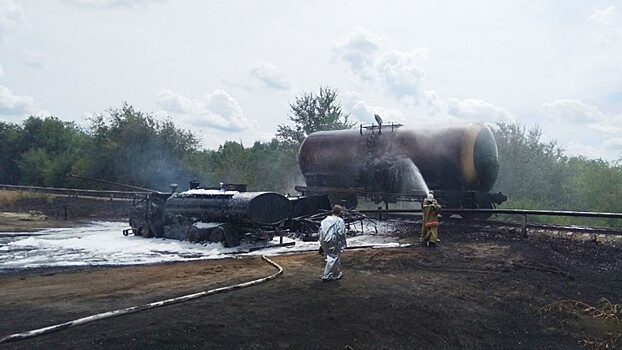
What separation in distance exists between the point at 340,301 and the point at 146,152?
29.6 metres

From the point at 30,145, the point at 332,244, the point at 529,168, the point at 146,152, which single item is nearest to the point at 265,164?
the point at 146,152

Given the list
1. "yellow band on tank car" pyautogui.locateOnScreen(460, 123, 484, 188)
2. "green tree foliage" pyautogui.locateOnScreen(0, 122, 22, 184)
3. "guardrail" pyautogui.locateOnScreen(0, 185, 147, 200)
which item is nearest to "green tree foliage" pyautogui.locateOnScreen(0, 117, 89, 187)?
"green tree foliage" pyautogui.locateOnScreen(0, 122, 22, 184)

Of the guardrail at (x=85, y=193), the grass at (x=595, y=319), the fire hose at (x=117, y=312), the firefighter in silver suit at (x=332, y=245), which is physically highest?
the guardrail at (x=85, y=193)

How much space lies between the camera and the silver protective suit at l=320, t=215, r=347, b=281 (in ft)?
29.0

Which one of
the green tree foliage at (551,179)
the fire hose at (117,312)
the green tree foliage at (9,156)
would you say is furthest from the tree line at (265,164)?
the fire hose at (117,312)

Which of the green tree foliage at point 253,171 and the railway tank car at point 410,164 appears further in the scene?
the green tree foliage at point 253,171

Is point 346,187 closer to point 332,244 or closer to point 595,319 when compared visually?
point 332,244

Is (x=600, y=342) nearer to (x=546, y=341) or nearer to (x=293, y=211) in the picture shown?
(x=546, y=341)

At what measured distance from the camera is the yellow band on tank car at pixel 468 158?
16.8 m

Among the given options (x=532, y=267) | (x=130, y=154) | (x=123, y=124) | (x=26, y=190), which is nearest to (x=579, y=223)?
(x=532, y=267)

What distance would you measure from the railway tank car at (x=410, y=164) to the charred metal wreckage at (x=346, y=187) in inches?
1.3

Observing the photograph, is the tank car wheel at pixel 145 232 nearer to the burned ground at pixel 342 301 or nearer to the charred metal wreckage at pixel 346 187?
the charred metal wreckage at pixel 346 187

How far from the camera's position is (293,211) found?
16078mm

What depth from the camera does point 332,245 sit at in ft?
29.0
